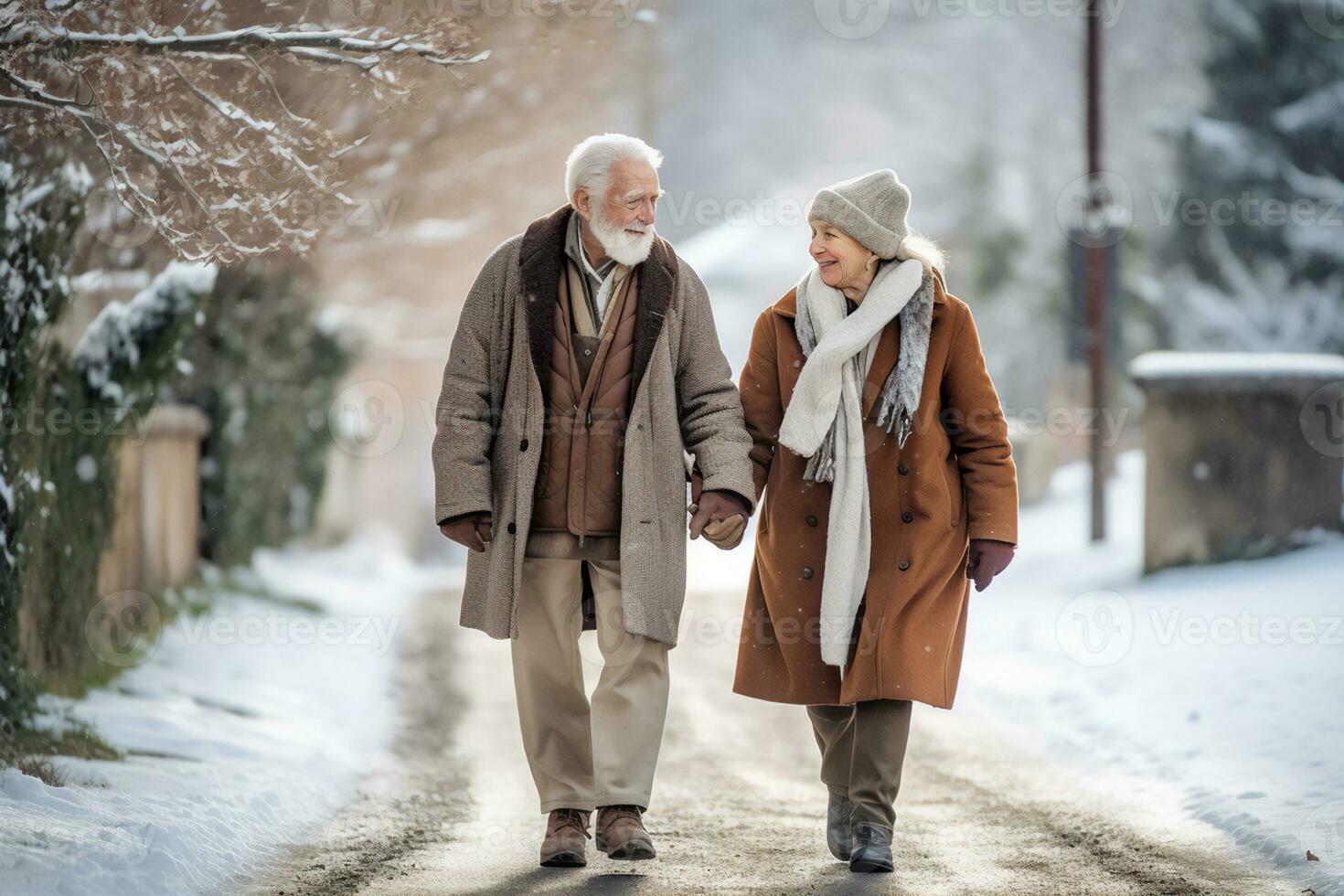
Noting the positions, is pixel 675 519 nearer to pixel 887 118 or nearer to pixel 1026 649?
pixel 1026 649

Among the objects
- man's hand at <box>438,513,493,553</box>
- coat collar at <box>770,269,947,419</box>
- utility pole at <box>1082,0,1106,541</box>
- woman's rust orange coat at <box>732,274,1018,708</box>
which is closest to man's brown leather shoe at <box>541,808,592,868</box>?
woman's rust orange coat at <box>732,274,1018,708</box>

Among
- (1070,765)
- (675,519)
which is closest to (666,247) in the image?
(675,519)

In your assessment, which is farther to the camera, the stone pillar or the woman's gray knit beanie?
the stone pillar

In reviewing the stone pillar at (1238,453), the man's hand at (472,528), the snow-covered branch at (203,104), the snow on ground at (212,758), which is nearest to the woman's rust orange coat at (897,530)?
the man's hand at (472,528)

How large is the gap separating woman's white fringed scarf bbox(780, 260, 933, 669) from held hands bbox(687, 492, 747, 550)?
249 mm

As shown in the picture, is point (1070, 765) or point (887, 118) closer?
point (1070, 765)

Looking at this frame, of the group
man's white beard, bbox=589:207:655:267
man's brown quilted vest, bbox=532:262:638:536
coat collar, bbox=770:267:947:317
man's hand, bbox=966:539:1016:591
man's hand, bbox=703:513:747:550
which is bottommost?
man's hand, bbox=966:539:1016:591

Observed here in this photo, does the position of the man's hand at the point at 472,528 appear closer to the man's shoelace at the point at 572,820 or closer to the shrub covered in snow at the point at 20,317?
the man's shoelace at the point at 572,820

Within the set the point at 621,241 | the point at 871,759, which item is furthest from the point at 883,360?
the point at 871,759

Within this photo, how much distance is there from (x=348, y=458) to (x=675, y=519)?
17.8 metres

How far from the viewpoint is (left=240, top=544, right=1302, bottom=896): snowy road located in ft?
16.3

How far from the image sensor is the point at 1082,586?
12.1m

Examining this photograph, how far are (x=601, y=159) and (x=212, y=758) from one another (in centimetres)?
291

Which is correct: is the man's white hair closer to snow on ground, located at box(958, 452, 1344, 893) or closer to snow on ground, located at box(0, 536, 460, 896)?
snow on ground, located at box(0, 536, 460, 896)
